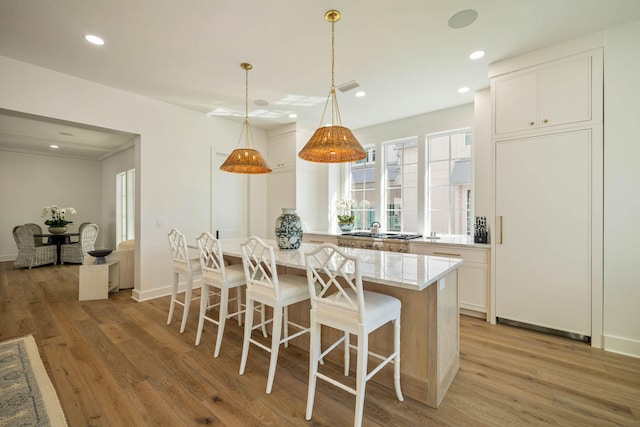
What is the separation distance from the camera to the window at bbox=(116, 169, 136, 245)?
624 centimetres

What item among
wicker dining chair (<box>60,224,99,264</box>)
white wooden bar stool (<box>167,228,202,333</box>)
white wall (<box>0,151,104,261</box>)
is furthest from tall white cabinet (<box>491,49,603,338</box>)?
white wall (<box>0,151,104,261</box>)

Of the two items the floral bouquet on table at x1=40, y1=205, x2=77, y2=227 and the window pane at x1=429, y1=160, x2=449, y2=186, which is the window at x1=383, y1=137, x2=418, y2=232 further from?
the floral bouquet on table at x1=40, y1=205, x2=77, y2=227

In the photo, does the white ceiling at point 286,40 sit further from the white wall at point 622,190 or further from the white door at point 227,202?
the white door at point 227,202

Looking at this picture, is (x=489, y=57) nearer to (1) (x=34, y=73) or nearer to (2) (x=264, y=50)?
(2) (x=264, y=50)

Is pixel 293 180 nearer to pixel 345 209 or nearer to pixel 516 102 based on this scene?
pixel 345 209

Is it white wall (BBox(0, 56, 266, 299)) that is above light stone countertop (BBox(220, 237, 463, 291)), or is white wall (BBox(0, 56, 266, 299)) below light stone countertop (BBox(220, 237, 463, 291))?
above

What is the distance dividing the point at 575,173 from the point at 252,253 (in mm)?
3048

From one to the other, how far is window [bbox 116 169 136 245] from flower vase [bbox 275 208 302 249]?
517cm

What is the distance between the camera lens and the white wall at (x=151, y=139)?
300 centimetres

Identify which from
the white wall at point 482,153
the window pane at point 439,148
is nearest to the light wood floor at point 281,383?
the white wall at point 482,153

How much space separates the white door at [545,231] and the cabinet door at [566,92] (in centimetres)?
17

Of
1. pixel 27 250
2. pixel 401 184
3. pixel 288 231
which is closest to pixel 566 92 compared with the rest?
pixel 401 184

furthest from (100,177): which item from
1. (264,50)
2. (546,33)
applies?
(546,33)

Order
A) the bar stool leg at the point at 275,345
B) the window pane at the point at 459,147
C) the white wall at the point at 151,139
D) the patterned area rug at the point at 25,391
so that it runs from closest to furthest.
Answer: the patterned area rug at the point at 25,391 → the bar stool leg at the point at 275,345 → the white wall at the point at 151,139 → the window pane at the point at 459,147
